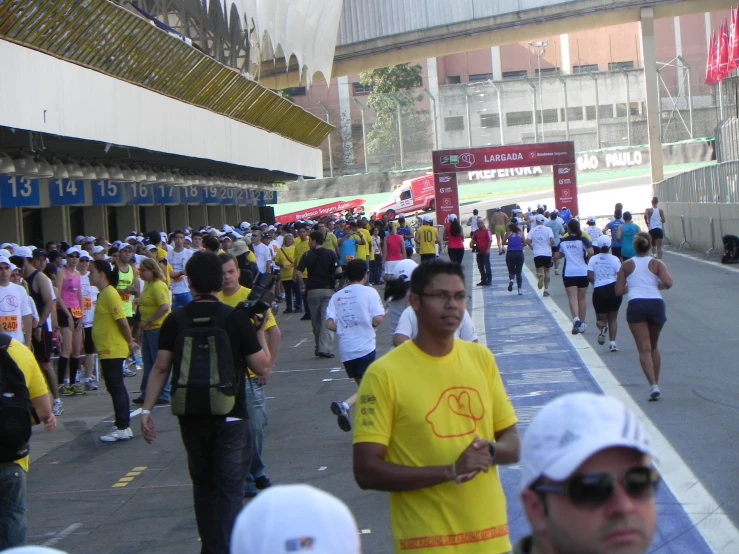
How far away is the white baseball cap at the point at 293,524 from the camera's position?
2086 mm

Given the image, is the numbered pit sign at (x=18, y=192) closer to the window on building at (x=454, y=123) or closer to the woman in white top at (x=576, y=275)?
the woman in white top at (x=576, y=275)

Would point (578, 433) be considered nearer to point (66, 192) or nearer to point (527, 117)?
point (66, 192)

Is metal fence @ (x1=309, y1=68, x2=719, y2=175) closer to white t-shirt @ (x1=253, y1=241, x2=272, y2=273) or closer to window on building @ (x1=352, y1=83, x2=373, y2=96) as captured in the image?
window on building @ (x1=352, y1=83, x2=373, y2=96)

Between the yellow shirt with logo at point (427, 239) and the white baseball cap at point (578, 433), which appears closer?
the white baseball cap at point (578, 433)

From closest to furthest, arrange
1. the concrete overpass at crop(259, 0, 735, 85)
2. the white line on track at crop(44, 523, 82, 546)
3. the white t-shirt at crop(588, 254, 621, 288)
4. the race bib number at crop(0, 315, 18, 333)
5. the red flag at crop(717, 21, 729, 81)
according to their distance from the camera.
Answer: the white line on track at crop(44, 523, 82, 546) < the race bib number at crop(0, 315, 18, 333) < the white t-shirt at crop(588, 254, 621, 288) < the red flag at crop(717, 21, 729, 81) < the concrete overpass at crop(259, 0, 735, 85)

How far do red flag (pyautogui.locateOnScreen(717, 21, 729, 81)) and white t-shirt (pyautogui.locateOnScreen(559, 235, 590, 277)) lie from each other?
3210cm

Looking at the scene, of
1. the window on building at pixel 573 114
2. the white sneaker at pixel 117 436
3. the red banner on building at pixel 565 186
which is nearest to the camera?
the white sneaker at pixel 117 436

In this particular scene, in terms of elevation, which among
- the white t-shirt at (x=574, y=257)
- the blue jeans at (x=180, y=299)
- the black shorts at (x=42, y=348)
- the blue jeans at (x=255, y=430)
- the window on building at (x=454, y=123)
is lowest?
the blue jeans at (x=255, y=430)

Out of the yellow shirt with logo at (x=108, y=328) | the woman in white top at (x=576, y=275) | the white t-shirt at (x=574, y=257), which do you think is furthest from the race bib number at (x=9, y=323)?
the white t-shirt at (x=574, y=257)

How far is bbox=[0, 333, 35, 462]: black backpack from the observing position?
5.81 meters

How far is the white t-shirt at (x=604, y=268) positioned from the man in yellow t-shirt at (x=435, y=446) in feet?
36.3

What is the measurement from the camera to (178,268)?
19.6 meters

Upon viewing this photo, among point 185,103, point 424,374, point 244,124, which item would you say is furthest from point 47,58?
point 244,124

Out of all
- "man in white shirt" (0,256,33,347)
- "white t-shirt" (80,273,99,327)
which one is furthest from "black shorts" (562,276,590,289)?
"man in white shirt" (0,256,33,347)
